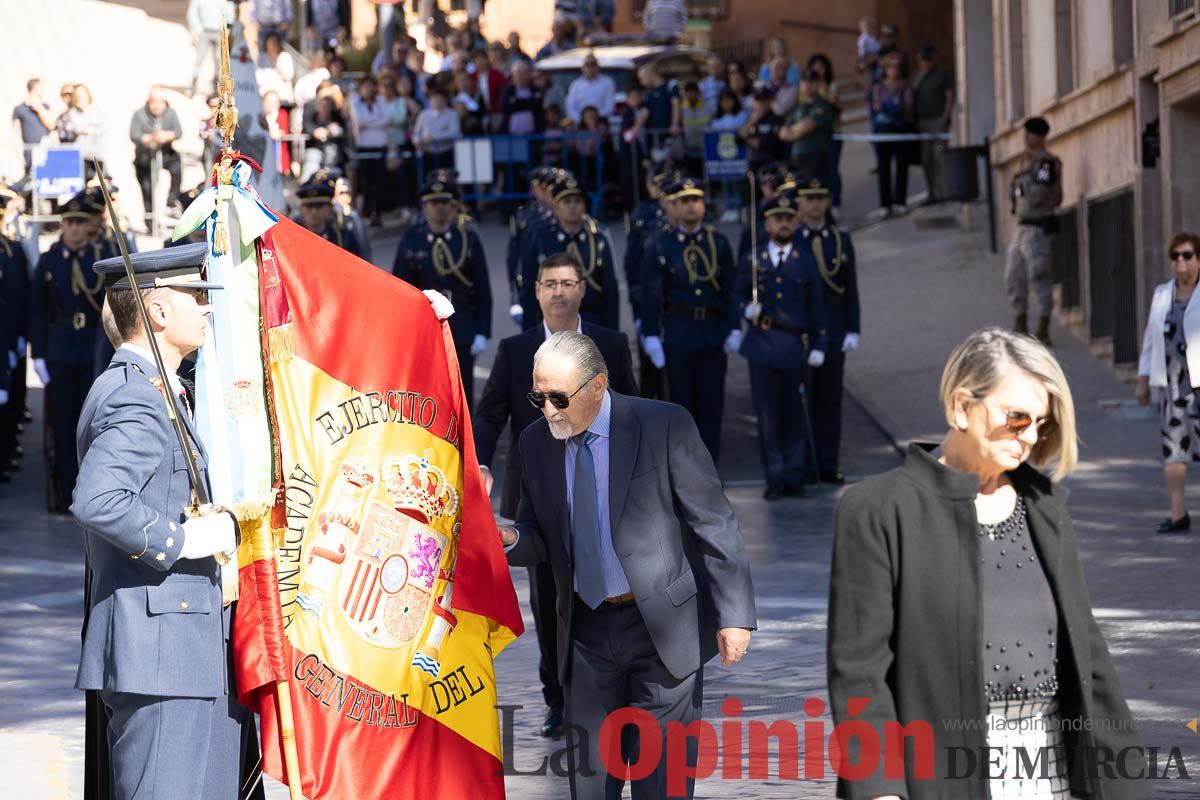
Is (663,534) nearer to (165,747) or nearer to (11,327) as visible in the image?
(165,747)

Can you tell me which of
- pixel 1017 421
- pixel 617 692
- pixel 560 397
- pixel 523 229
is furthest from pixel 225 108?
pixel 523 229

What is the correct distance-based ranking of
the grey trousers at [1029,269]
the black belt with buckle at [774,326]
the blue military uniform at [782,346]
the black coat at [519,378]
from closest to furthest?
the black coat at [519,378]
the blue military uniform at [782,346]
the black belt with buckle at [774,326]
the grey trousers at [1029,269]

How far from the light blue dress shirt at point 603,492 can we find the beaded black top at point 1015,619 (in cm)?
173

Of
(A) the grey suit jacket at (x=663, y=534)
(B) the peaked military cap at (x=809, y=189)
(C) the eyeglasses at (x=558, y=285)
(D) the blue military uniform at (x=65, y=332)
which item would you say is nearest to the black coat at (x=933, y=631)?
(A) the grey suit jacket at (x=663, y=534)

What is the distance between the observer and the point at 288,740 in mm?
5691

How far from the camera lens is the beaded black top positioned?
427cm

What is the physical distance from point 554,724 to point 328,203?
8.50 meters

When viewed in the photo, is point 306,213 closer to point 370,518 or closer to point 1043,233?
point 1043,233

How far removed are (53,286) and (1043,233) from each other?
907 centimetres

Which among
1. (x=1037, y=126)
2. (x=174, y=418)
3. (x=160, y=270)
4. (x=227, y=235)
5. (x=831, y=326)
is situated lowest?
(x=831, y=326)

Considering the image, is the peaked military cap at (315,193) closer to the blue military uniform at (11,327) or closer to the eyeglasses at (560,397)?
the blue military uniform at (11,327)

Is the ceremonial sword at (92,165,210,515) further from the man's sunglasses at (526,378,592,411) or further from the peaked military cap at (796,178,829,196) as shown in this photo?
the peaked military cap at (796,178,829,196)

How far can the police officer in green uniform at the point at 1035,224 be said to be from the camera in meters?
18.6

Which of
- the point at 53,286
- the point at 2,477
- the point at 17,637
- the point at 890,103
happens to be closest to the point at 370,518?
the point at 17,637
